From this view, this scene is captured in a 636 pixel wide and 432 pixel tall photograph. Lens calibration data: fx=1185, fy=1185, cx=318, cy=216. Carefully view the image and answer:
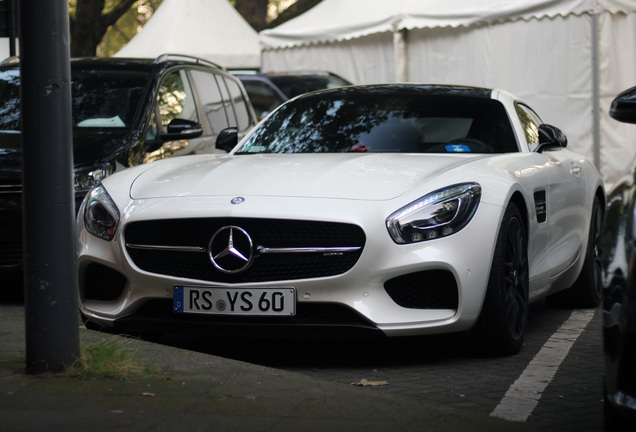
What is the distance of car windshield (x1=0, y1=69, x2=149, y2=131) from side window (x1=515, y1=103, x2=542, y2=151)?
9.85 feet

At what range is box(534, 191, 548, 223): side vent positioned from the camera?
627 cm

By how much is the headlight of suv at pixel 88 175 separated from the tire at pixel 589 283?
3.07 m

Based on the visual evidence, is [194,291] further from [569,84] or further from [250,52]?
[250,52]

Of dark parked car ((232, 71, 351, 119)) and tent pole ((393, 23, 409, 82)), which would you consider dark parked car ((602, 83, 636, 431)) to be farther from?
tent pole ((393, 23, 409, 82))

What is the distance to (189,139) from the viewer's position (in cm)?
937

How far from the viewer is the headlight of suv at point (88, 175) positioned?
304 inches

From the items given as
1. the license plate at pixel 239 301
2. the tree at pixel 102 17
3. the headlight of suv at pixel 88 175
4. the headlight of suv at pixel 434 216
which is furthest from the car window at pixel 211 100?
the tree at pixel 102 17

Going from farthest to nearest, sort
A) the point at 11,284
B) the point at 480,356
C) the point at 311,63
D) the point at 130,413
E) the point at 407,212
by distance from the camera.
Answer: the point at 311,63, the point at 11,284, the point at 480,356, the point at 407,212, the point at 130,413

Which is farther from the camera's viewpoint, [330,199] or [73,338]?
[330,199]

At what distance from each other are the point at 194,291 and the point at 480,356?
1.44 meters

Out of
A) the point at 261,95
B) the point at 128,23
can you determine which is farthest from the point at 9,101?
the point at 128,23

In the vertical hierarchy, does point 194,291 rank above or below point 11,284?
above

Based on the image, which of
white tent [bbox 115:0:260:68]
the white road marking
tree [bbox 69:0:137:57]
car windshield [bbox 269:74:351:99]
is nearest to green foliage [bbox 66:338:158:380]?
the white road marking

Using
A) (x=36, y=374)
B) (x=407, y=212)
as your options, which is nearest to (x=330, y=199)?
(x=407, y=212)
